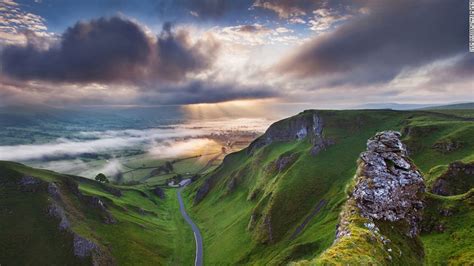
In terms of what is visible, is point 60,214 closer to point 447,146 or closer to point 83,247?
point 83,247

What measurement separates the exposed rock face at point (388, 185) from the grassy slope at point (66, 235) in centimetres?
12220

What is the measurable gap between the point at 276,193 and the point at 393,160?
11429 cm

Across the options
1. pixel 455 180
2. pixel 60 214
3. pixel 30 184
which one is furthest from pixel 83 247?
pixel 455 180

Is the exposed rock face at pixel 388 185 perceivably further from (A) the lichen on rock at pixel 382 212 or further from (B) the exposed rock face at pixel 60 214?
(B) the exposed rock face at pixel 60 214

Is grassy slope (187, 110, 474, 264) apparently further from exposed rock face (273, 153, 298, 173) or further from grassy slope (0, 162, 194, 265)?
grassy slope (0, 162, 194, 265)

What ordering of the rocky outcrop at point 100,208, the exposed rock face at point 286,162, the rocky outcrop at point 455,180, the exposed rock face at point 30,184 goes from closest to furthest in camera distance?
the rocky outcrop at point 455,180, the exposed rock face at point 30,184, the rocky outcrop at point 100,208, the exposed rock face at point 286,162

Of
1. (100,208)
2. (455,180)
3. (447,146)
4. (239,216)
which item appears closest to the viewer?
(455,180)

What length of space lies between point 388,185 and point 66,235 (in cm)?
13322

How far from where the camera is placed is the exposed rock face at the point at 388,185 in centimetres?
3888

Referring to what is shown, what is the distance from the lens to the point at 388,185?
132ft

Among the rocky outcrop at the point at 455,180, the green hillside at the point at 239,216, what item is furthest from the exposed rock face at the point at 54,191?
the rocky outcrop at the point at 455,180

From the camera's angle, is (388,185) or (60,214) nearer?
(388,185)

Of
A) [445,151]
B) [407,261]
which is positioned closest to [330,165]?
[445,151]

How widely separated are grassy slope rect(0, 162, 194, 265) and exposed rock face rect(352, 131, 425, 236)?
12220cm
